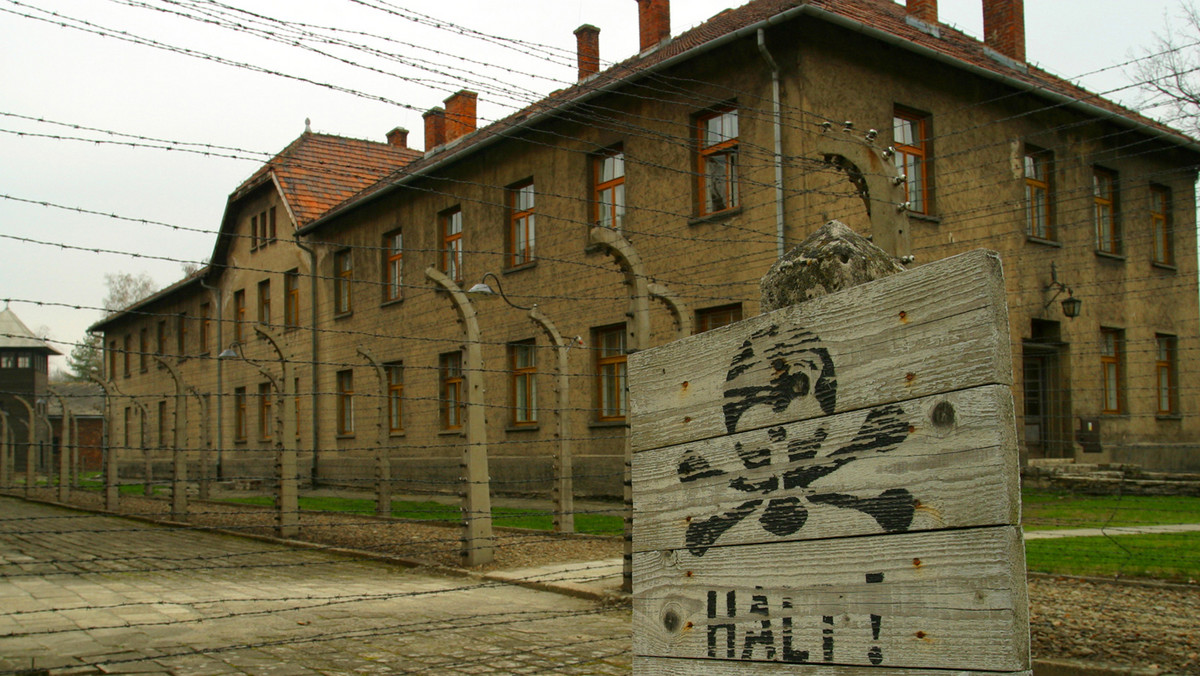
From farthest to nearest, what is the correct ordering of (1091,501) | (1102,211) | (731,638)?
(1102,211) < (1091,501) < (731,638)

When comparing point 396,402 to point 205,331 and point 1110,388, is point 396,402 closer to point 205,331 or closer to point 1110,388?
point 205,331

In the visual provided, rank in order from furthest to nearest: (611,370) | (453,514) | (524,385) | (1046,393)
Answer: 1. (524,385)
2. (1046,393)
3. (611,370)
4. (453,514)

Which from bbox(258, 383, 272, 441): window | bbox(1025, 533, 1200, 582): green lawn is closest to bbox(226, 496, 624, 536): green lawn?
bbox(1025, 533, 1200, 582): green lawn

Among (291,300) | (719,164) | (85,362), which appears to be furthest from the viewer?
(85,362)

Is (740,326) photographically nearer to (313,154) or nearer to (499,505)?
(499,505)

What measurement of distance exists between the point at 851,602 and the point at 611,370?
A: 53.5ft

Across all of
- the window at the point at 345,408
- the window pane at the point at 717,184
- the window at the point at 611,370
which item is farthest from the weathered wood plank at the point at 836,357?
the window at the point at 345,408

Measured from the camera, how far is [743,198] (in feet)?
51.1

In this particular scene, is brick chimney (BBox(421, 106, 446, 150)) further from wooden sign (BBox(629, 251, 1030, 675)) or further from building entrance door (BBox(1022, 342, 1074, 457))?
wooden sign (BBox(629, 251, 1030, 675))

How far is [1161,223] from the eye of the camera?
22.6 metres

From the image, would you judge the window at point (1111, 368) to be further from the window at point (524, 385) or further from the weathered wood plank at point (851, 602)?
the weathered wood plank at point (851, 602)

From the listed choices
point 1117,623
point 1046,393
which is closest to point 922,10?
point 1046,393

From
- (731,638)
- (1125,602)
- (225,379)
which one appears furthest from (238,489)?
(731,638)

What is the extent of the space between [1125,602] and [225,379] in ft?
107
